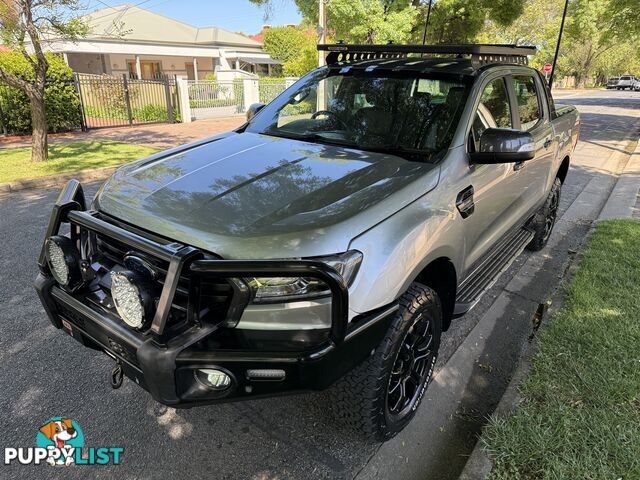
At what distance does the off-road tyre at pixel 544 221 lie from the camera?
478 cm

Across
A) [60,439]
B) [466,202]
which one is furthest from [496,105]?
[60,439]

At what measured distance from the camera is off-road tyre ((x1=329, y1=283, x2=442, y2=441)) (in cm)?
210

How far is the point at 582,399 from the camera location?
2.55 meters

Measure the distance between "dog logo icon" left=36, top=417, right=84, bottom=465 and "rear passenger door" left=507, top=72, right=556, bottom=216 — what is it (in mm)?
3345

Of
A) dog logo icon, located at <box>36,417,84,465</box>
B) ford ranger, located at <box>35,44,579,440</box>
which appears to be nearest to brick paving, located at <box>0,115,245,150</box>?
ford ranger, located at <box>35,44,579,440</box>

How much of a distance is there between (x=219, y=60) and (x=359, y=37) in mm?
20875

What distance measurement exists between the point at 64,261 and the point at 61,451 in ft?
3.44

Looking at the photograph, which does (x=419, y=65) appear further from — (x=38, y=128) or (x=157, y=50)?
(x=157, y=50)

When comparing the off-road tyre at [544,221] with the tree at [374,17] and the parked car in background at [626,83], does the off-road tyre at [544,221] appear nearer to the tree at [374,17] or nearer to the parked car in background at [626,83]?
the tree at [374,17]

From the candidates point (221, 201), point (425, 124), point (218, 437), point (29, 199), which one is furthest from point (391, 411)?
point (29, 199)

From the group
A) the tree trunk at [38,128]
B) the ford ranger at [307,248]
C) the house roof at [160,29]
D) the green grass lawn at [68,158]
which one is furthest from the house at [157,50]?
the ford ranger at [307,248]

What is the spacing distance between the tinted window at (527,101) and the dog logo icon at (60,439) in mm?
3791

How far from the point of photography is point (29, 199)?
21.9 feet

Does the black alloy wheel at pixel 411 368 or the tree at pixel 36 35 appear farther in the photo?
the tree at pixel 36 35
